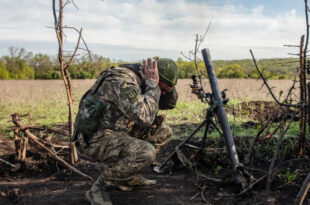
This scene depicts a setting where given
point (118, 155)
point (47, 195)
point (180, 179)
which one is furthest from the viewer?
point (180, 179)

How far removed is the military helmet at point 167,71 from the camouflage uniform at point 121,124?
259 millimetres

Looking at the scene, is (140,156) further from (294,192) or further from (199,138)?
(199,138)

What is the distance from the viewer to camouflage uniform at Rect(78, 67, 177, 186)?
2824 millimetres

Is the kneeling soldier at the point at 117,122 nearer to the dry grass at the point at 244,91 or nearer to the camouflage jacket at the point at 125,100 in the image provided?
the camouflage jacket at the point at 125,100

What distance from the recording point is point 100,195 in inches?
112

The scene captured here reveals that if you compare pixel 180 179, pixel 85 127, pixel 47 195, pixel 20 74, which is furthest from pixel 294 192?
pixel 20 74

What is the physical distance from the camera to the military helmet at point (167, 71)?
3.26 metres

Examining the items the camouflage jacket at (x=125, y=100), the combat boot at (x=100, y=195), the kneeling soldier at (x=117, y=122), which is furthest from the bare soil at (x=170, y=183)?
the camouflage jacket at (x=125, y=100)

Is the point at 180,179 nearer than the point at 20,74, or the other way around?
the point at 180,179

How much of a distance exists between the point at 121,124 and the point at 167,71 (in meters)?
0.83

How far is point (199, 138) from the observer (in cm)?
483

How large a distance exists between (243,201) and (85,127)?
176cm

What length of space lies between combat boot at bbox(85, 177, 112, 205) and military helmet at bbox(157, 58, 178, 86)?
1346 millimetres

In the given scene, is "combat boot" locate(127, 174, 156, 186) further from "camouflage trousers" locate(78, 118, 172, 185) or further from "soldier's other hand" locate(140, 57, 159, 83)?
"soldier's other hand" locate(140, 57, 159, 83)
